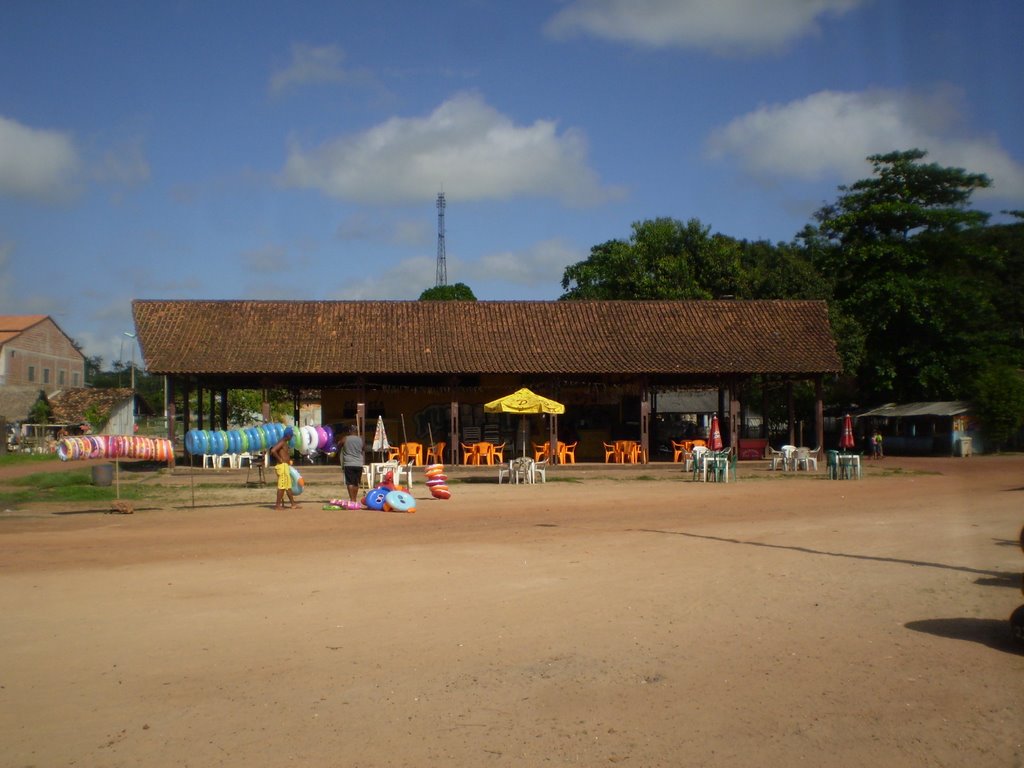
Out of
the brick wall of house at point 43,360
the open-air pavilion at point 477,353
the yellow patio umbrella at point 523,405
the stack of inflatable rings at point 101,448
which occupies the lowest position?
the stack of inflatable rings at point 101,448

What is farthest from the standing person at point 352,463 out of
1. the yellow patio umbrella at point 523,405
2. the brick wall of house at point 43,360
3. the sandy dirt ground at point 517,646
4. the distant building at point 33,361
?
the brick wall of house at point 43,360

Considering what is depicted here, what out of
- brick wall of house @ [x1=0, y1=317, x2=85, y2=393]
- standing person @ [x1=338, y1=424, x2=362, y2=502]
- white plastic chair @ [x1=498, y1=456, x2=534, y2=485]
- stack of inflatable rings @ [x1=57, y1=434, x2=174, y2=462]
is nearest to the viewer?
stack of inflatable rings @ [x1=57, y1=434, x2=174, y2=462]

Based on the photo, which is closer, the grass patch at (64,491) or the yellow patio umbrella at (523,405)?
the grass patch at (64,491)

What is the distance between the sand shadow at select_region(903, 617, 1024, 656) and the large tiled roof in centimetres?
1965

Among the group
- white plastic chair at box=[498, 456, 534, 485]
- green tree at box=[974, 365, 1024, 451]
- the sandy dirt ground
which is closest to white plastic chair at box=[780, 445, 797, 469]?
white plastic chair at box=[498, 456, 534, 485]

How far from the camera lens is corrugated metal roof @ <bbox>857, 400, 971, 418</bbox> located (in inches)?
1415

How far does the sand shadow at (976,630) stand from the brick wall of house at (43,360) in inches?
2129

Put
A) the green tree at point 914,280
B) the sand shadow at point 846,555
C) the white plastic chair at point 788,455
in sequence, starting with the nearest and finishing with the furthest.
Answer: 1. the sand shadow at point 846,555
2. the white plastic chair at point 788,455
3. the green tree at point 914,280

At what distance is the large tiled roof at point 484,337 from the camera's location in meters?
27.2

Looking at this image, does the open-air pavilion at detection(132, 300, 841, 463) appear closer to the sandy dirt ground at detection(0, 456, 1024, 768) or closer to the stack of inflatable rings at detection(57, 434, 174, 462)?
the stack of inflatable rings at detection(57, 434, 174, 462)

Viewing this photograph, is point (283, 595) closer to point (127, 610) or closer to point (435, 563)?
point (127, 610)

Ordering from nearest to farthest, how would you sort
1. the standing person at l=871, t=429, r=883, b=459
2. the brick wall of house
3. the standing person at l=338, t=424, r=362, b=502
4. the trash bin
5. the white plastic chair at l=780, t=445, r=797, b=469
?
the standing person at l=338, t=424, r=362, b=502
the trash bin
the white plastic chair at l=780, t=445, r=797, b=469
the standing person at l=871, t=429, r=883, b=459
the brick wall of house

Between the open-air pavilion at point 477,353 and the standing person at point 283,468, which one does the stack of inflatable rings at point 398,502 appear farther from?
the open-air pavilion at point 477,353

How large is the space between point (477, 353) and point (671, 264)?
17.9 m
